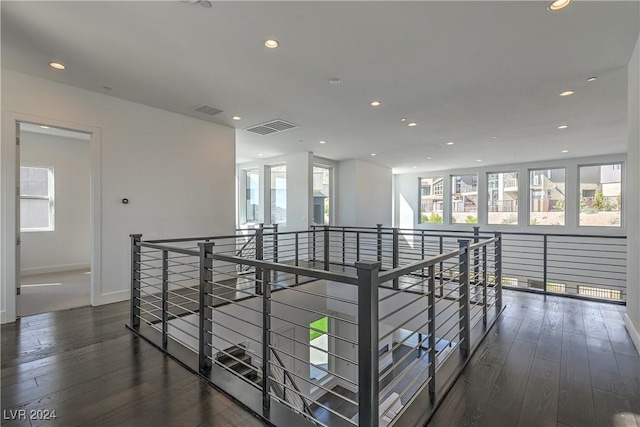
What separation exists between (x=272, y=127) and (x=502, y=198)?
25.6 ft

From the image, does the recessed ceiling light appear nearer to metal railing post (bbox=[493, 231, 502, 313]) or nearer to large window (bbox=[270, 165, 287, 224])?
metal railing post (bbox=[493, 231, 502, 313])

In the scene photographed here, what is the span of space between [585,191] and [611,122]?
4.07 metres

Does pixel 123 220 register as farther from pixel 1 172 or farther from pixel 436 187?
pixel 436 187

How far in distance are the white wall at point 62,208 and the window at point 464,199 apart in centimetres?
1043

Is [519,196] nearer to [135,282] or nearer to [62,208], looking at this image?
[135,282]

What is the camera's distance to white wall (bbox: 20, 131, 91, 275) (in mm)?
5781

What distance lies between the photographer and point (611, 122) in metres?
4.95

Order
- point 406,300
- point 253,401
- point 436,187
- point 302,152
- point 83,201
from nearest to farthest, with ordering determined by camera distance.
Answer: point 253,401
point 406,300
point 83,201
point 302,152
point 436,187

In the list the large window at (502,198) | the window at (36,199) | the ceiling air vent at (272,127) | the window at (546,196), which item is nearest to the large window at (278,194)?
the ceiling air vent at (272,127)

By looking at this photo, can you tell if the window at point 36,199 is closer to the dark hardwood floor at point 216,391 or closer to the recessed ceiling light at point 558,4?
the dark hardwood floor at point 216,391

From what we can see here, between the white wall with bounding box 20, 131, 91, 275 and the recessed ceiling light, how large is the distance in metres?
7.91

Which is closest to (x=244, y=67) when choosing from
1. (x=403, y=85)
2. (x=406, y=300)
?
(x=403, y=85)

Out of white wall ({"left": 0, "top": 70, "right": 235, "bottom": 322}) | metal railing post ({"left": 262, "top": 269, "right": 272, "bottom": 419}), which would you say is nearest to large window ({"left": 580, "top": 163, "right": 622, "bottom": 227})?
white wall ({"left": 0, "top": 70, "right": 235, "bottom": 322})

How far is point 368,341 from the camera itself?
4.77ft
